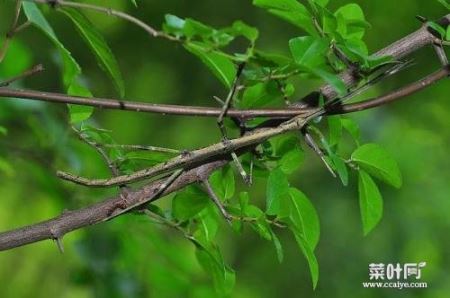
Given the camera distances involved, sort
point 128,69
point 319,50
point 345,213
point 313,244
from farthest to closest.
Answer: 1. point 128,69
2. point 345,213
3. point 313,244
4. point 319,50

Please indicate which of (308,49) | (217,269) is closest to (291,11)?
(308,49)

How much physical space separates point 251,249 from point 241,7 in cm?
65

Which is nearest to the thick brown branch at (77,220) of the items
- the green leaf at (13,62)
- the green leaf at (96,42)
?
the green leaf at (96,42)

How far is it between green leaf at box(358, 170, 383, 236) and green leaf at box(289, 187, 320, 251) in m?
0.04

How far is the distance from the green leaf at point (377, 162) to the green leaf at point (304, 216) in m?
0.05

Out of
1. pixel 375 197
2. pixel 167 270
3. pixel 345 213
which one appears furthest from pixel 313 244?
pixel 345 213

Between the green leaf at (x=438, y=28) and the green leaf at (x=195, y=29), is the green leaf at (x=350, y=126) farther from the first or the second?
the green leaf at (x=195, y=29)

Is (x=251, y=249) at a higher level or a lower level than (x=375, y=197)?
higher

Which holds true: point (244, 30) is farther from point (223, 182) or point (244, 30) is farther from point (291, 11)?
point (223, 182)

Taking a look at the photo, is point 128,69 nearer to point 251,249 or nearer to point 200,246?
point 251,249

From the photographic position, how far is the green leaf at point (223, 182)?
58 centimetres

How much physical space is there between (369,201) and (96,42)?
26 cm

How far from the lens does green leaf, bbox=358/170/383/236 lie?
591 millimetres

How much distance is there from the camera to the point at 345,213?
1772mm
